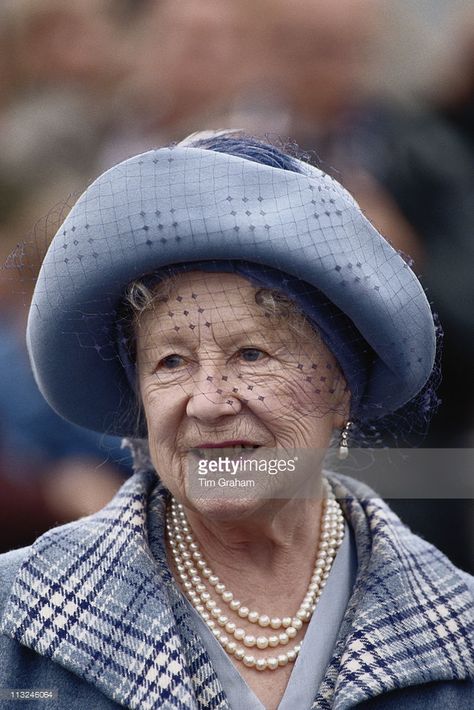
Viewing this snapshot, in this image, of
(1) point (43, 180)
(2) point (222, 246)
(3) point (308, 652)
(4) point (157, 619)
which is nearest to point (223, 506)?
(4) point (157, 619)

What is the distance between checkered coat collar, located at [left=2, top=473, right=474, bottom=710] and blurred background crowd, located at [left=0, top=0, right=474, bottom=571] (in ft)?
2.38

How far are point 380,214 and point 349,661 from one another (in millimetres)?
1215

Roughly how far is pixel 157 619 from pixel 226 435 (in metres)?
0.33

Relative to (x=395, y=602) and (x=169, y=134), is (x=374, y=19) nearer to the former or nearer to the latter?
(x=169, y=134)

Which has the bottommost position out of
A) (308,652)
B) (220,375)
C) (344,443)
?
(308,652)

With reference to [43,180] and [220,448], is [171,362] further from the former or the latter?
[43,180]

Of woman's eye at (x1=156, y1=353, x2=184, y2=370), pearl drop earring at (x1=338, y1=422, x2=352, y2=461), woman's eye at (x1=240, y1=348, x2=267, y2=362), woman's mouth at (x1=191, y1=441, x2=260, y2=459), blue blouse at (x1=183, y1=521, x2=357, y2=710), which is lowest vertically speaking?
blue blouse at (x1=183, y1=521, x2=357, y2=710)

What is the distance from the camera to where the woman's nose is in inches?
68.7

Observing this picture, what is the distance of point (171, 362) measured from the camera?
71.4 inches

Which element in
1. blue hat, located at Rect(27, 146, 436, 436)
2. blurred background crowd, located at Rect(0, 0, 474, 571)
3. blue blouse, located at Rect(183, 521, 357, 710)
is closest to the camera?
blue hat, located at Rect(27, 146, 436, 436)

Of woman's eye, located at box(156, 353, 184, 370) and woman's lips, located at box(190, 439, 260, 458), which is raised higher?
woman's eye, located at box(156, 353, 184, 370)

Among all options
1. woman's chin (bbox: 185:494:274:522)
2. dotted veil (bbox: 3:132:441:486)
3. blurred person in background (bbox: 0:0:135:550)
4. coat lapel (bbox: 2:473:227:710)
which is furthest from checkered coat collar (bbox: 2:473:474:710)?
blurred person in background (bbox: 0:0:135:550)

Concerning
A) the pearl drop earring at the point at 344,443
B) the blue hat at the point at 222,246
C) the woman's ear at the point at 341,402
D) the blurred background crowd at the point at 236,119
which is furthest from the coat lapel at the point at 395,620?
the blurred background crowd at the point at 236,119

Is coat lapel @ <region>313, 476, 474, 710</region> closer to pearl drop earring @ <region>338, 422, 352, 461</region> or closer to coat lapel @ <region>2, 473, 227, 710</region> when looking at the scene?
pearl drop earring @ <region>338, 422, 352, 461</region>
